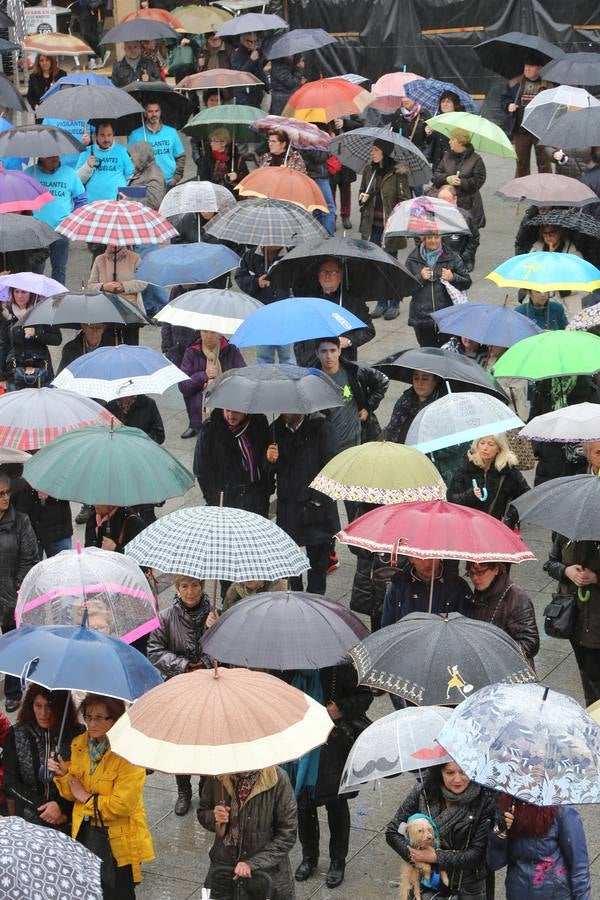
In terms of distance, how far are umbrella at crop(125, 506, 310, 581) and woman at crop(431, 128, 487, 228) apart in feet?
Answer: 27.5

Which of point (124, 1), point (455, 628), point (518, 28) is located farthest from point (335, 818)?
point (124, 1)

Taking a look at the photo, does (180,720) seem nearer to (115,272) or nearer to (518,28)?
(115,272)

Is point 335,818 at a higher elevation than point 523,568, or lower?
higher

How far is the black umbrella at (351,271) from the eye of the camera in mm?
12344

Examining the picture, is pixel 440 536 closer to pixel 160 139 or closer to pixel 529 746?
pixel 529 746

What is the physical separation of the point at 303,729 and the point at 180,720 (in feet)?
1.71

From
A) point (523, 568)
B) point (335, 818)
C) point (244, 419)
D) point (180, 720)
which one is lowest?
point (523, 568)

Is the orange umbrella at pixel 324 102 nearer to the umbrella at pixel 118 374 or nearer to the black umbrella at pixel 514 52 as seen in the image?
the black umbrella at pixel 514 52

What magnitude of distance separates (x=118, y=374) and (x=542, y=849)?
17.4 ft

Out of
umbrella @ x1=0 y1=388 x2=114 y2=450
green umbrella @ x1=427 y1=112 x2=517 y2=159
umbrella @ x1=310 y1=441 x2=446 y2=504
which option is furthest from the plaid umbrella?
umbrella @ x1=310 y1=441 x2=446 y2=504

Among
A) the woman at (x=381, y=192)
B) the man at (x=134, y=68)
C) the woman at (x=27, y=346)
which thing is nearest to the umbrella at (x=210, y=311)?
the woman at (x=27, y=346)

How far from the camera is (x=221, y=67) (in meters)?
22.5

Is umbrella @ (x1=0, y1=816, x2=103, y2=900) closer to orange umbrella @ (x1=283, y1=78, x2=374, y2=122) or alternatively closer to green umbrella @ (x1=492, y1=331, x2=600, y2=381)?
green umbrella @ (x1=492, y1=331, x2=600, y2=381)

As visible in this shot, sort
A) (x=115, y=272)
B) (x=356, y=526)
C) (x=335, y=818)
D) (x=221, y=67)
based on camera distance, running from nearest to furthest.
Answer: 1. (x=335, y=818)
2. (x=356, y=526)
3. (x=115, y=272)
4. (x=221, y=67)
